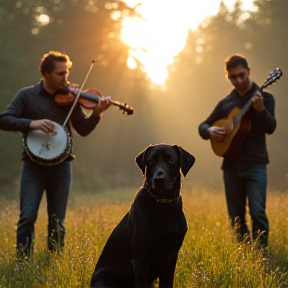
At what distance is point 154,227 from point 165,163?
17.7 inches

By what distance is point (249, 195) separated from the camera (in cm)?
634

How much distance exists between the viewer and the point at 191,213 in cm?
841

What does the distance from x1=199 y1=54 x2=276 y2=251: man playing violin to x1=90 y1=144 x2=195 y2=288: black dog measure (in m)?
2.29

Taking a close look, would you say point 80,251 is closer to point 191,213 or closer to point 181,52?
point 191,213

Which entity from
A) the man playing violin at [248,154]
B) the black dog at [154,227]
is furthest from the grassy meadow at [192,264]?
the black dog at [154,227]

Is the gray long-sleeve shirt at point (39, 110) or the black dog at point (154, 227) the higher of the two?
the gray long-sleeve shirt at point (39, 110)

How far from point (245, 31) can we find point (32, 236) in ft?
103

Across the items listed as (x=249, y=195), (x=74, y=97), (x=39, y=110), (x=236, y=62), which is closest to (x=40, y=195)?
(x=39, y=110)

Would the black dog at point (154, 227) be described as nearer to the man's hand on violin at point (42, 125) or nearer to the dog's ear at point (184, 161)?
the dog's ear at point (184, 161)

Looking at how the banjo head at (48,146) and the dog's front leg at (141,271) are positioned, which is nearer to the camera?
the dog's front leg at (141,271)

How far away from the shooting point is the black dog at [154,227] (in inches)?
149

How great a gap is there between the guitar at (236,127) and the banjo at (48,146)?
1864 mm

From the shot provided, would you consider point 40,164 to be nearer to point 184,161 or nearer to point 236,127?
point 236,127

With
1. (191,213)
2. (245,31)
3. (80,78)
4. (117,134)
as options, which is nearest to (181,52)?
A: (245,31)
